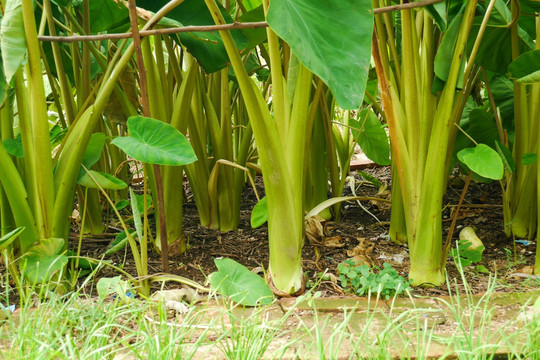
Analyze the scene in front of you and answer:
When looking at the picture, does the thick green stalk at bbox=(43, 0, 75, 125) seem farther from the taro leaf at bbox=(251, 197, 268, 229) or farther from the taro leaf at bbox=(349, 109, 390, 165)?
the taro leaf at bbox=(349, 109, 390, 165)

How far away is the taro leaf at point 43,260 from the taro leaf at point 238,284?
0.34 m

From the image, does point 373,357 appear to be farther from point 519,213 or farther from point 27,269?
point 519,213

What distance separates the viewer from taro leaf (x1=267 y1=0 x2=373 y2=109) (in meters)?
0.88

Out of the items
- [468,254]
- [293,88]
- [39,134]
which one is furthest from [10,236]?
[468,254]

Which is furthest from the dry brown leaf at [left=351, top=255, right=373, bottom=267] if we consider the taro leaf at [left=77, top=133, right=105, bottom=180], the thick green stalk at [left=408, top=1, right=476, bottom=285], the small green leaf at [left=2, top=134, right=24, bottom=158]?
the small green leaf at [left=2, top=134, right=24, bottom=158]

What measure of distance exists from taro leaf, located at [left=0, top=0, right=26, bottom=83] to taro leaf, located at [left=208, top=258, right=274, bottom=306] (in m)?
0.58

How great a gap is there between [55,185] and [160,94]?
1.20 feet

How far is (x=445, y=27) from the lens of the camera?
116 centimetres

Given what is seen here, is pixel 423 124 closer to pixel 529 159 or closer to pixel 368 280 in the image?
pixel 529 159

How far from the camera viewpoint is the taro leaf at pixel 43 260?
1.15 meters

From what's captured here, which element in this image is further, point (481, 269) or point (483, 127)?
point (483, 127)

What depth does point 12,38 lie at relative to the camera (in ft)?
3.58

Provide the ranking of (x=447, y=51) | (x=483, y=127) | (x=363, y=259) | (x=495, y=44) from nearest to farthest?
(x=447, y=51) < (x=363, y=259) < (x=495, y=44) < (x=483, y=127)

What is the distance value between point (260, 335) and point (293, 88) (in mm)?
593
